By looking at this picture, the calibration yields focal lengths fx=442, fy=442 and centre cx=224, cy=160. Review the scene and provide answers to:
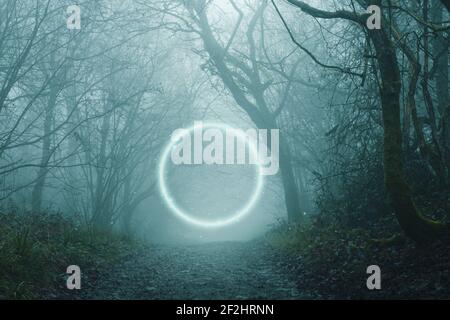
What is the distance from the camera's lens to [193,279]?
8.57 meters

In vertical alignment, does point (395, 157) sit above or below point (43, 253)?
above

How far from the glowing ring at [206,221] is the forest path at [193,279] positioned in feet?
40.4

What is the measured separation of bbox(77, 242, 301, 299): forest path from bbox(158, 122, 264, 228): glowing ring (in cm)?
1232

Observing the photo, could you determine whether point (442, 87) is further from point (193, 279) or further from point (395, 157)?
point (193, 279)

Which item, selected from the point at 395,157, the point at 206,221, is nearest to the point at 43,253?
the point at 395,157

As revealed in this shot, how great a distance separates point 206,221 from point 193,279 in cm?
3711

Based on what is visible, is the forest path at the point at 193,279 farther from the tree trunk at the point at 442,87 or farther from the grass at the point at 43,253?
the tree trunk at the point at 442,87

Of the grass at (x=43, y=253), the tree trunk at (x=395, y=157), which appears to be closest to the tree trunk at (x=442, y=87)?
the tree trunk at (x=395, y=157)

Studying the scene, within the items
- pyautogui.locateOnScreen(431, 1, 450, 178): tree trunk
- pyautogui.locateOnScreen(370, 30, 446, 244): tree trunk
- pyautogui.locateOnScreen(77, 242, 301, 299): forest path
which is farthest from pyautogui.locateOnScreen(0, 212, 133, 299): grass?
pyautogui.locateOnScreen(431, 1, 450, 178): tree trunk

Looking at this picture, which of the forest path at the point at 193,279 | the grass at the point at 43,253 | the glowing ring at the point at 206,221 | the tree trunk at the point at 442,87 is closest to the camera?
the grass at the point at 43,253

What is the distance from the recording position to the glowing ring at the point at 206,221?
2462 centimetres

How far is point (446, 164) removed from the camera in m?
8.88
